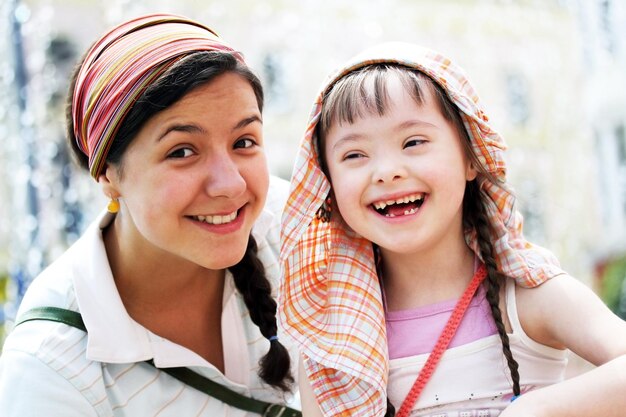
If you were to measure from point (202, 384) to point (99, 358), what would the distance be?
285mm

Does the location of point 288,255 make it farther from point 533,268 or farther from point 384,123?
point 533,268

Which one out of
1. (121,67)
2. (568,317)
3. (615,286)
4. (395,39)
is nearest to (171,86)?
(121,67)

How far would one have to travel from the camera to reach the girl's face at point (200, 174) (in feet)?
5.83

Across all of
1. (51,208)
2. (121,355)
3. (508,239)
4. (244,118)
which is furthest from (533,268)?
(51,208)

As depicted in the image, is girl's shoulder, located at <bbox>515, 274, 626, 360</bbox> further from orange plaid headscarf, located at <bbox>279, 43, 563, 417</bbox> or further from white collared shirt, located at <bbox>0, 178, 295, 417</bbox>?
white collared shirt, located at <bbox>0, 178, 295, 417</bbox>

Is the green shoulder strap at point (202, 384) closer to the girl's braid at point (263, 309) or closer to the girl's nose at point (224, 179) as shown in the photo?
the girl's braid at point (263, 309)

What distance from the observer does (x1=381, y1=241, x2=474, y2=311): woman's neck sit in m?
1.78

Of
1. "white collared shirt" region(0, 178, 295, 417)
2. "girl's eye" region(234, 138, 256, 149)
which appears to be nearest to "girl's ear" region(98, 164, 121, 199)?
"white collared shirt" region(0, 178, 295, 417)

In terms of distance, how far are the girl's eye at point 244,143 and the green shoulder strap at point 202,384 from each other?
23.6 inches

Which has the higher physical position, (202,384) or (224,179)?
(224,179)

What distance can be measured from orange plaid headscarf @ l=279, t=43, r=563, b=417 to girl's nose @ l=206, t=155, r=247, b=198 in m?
0.13

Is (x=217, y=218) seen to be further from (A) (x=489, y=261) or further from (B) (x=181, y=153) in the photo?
(A) (x=489, y=261)

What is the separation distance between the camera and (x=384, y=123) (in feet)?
5.36

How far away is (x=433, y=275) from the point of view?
1795 millimetres
